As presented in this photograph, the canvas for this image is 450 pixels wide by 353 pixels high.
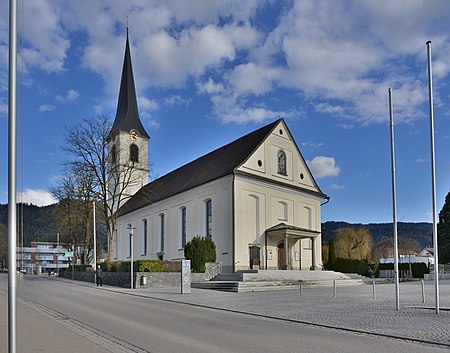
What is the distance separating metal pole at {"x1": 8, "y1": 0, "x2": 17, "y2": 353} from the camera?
7024 millimetres

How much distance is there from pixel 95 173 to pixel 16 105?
4171 cm

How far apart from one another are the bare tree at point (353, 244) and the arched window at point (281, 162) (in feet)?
106

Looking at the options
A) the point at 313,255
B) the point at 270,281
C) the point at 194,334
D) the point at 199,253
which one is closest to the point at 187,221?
the point at 199,253

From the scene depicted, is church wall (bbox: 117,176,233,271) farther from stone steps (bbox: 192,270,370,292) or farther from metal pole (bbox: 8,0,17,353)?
metal pole (bbox: 8,0,17,353)

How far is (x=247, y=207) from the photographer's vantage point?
142 ft

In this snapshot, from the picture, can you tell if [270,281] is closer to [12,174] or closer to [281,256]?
[281,256]

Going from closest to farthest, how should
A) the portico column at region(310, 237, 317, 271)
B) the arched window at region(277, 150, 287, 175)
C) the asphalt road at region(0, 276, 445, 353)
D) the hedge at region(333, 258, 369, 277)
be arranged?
the asphalt road at region(0, 276, 445, 353) → the portico column at region(310, 237, 317, 271) → the arched window at region(277, 150, 287, 175) → the hedge at region(333, 258, 369, 277)

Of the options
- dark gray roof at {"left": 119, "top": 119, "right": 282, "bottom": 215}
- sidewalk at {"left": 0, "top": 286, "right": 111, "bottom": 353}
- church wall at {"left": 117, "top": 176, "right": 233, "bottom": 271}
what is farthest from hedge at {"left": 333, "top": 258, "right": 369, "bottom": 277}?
Result: sidewalk at {"left": 0, "top": 286, "right": 111, "bottom": 353}

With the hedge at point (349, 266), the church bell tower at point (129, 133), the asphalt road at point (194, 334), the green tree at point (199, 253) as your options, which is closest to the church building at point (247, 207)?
the green tree at point (199, 253)

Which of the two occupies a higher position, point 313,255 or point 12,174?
point 12,174

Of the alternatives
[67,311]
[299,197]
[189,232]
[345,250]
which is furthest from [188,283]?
[345,250]

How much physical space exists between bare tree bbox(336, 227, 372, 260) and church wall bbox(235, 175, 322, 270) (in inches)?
1137

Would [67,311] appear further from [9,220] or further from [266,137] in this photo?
[266,137]

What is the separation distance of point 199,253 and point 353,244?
4756 centimetres
